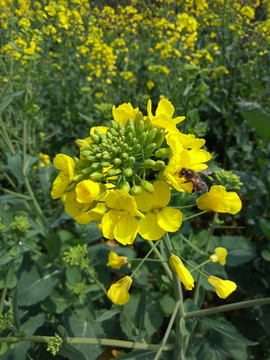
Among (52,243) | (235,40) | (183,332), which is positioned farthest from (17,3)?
(183,332)

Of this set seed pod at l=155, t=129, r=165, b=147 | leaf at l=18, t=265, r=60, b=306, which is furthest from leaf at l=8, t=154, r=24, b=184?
seed pod at l=155, t=129, r=165, b=147

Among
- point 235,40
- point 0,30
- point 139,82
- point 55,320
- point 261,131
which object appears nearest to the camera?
point 55,320

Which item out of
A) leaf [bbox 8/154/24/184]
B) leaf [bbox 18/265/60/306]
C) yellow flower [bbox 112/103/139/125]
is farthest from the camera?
leaf [bbox 8/154/24/184]

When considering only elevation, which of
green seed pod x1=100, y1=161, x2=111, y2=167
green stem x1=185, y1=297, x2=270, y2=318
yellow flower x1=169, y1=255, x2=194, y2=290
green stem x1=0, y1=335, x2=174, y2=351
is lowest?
green stem x1=0, y1=335, x2=174, y2=351

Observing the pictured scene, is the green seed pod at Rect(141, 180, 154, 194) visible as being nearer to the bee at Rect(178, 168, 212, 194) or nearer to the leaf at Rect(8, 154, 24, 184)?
the bee at Rect(178, 168, 212, 194)

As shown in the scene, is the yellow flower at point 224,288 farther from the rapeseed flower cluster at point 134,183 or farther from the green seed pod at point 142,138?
the green seed pod at point 142,138

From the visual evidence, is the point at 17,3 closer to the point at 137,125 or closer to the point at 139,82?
the point at 139,82

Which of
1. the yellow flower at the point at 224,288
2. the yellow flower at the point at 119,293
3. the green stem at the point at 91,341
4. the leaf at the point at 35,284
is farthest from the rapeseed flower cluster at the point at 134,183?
the leaf at the point at 35,284

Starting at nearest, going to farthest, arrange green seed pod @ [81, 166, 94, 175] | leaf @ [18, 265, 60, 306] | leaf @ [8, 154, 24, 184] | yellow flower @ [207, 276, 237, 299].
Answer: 1. green seed pod @ [81, 166, 94, 175]
2. yellow flower @ [207, 276, 237, 299]
3. leaf @ [18, 265, 60, 306]
4. leaf @ [8, 154, 24, 184]
